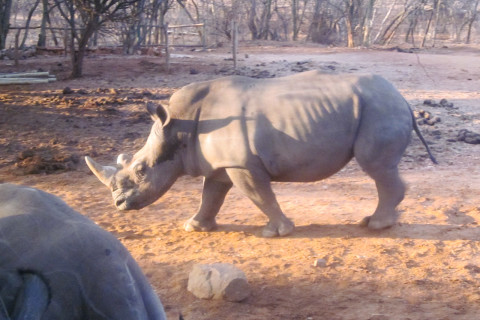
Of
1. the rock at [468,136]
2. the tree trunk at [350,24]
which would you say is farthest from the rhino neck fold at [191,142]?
the tree trunk at [350,24]

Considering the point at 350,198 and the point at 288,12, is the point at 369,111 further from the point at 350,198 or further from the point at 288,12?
the point at 288,12

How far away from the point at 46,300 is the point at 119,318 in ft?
0.84

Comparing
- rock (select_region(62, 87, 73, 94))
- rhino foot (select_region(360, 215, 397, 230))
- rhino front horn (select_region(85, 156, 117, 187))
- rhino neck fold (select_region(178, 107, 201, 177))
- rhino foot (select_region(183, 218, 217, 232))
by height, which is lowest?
rhino foot (select_region(183, 218, 217, 232))

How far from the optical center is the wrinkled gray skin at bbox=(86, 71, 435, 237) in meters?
5.36

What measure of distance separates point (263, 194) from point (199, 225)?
745mm

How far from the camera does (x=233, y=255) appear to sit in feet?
17.0

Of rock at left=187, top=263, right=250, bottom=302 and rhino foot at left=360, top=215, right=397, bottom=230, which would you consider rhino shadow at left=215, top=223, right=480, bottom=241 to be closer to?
rhino foot at left=360, top=215, right=397, bottom=230

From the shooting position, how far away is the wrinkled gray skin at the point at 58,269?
2047 millimetres

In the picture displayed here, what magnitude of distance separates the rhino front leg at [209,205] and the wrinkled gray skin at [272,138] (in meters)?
0.01

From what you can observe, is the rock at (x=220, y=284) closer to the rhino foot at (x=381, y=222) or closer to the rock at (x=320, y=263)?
the rock at (x=320, y=263)

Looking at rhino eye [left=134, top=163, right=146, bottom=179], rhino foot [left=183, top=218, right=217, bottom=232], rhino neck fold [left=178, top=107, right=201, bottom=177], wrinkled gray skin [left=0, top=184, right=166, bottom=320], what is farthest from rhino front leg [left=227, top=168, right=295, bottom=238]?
wrinkled gray skin [left=0, top=184, right=166, bottom=320]

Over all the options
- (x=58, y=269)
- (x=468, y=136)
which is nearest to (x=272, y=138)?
(x=58, y=269)

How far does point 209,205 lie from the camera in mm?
5797

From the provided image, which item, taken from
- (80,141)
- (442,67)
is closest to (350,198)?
(80,141)
